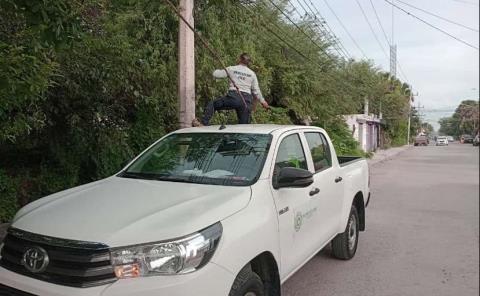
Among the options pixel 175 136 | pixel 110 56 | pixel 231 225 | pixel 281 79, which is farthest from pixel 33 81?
pixel 281 79

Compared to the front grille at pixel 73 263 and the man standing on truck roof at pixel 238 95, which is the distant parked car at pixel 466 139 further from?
the man standing on truck roof at pixel 238 95

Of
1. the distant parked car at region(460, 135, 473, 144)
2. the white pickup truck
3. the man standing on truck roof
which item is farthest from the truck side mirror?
the man standing on truck roof

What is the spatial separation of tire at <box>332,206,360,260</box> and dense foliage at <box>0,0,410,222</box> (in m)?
3.63

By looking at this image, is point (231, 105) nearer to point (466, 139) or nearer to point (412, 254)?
point (412, 254)

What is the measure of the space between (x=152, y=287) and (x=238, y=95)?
16.6 ft

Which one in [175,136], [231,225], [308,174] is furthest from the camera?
[175,136]

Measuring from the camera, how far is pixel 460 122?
123 inches

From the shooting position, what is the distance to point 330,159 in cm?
565

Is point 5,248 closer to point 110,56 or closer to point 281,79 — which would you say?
point 110,56

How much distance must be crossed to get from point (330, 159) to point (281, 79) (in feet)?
41.2

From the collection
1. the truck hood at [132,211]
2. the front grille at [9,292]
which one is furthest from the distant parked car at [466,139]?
the front grille at [9,292]

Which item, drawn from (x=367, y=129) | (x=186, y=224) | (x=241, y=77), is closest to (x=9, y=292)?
(x=186, y=224)

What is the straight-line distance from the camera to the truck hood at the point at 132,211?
2.91m

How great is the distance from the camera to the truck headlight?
9.24 feet
